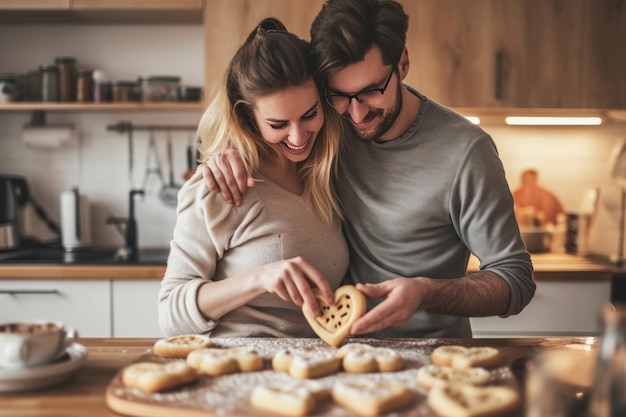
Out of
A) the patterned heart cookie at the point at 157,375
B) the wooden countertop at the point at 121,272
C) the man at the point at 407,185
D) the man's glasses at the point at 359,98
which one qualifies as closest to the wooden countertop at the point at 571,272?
the wooden countertop at the point at 121,272

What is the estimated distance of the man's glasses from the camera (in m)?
1.57

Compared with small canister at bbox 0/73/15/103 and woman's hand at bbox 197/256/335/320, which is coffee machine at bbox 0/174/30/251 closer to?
small canister at bbox 0/73/15/103

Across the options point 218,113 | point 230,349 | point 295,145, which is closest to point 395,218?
point 295,145

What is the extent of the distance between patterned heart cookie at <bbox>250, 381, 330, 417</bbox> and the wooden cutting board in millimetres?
13

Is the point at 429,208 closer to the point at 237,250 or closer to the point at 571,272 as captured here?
the point at 237,250

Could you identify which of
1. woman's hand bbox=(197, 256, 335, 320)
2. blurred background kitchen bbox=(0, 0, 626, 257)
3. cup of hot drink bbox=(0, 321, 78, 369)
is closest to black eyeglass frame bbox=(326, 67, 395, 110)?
woman's hand bbox=(197, 256, 335, 320)

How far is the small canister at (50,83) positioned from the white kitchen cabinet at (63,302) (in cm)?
89

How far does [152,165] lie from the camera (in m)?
3.30

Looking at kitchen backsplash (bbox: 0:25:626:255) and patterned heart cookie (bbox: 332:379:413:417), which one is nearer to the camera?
patterned heart cookie (bbox: 332:379:413:417)

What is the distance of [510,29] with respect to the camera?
9.87 ft

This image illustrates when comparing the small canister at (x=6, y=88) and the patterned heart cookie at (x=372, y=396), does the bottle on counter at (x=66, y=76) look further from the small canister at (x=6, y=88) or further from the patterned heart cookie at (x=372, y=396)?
the patterned heart cookie at (x=372, y=396)

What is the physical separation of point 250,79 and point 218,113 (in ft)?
0.59

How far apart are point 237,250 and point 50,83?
1.97 metres

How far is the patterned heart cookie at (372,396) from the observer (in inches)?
39.1
